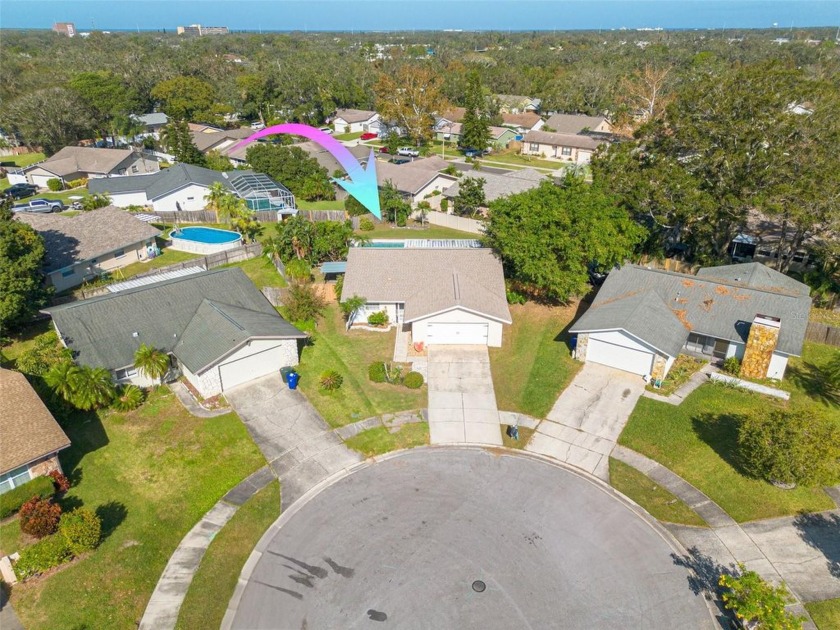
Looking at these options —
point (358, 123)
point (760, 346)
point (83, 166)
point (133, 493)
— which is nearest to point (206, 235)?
point (83, 166)

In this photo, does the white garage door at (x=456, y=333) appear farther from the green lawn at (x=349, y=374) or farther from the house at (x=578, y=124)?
the house at (x=578, y=124)

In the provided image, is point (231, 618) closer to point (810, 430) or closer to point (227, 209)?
point (810, 430)

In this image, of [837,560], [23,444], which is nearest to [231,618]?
[23,444]

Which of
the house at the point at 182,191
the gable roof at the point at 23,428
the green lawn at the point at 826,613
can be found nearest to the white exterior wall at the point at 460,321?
the gable roof at the point at 23,428

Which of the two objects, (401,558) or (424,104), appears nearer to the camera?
(401,558)

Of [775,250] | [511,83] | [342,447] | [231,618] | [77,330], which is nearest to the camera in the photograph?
[231,618]
